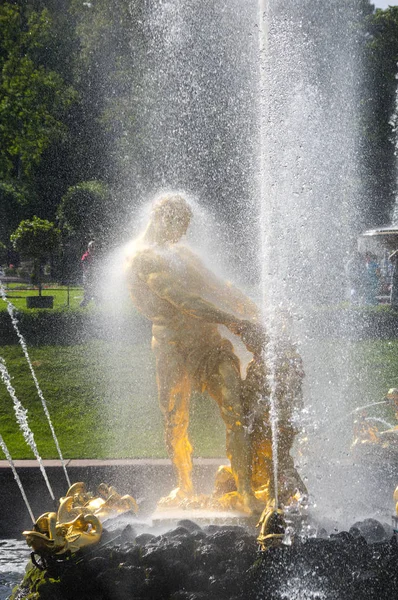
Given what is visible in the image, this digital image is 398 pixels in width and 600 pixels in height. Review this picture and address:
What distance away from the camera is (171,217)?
15.6 feet

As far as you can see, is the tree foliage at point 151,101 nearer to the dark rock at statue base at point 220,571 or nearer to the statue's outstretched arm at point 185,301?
the statue's outstretched arm at point 185,301

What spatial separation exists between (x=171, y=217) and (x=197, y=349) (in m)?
0.71

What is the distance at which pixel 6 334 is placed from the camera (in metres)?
10.7

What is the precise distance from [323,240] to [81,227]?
858cm

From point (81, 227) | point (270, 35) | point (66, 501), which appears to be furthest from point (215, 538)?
point (81, 227)

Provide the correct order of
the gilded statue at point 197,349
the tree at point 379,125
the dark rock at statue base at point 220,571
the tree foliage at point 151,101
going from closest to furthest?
the dark rock at statue base at point 220,571
the gilded statue at point 197,349
the tree foliage at point 151,101
the tree at point 379,125

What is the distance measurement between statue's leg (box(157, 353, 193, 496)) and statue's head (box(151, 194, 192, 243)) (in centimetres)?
64

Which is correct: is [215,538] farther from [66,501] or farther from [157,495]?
[157,495]

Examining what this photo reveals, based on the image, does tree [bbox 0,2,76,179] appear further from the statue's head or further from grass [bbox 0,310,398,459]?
the statue's head

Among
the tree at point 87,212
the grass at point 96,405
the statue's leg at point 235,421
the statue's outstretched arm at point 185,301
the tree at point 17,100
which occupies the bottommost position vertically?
the grass at point 96,405

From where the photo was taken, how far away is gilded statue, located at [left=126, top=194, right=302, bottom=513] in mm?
4535

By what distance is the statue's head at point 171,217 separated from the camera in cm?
475

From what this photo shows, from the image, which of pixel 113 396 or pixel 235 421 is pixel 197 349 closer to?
pixel 235 421

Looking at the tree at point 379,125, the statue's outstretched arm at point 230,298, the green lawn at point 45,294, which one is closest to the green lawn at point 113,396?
the statue's outstretched arm at point 230,298
